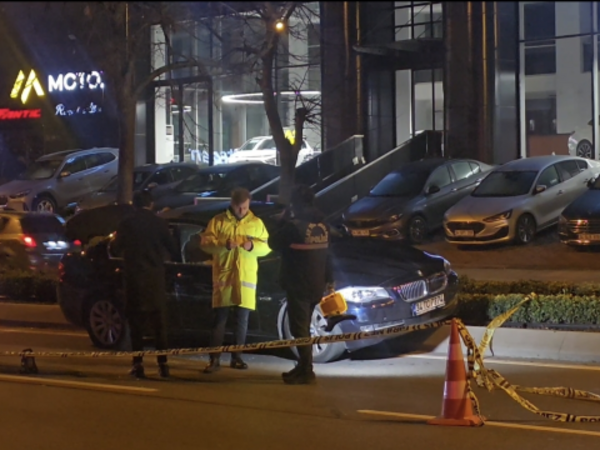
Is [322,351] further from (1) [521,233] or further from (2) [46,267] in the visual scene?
(1) [521,233]

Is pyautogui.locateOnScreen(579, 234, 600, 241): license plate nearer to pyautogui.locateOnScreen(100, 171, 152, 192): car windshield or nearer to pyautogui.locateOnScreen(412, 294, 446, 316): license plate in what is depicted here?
pyautogui.locateOnScreen(412, 294, 446, 316): license plate

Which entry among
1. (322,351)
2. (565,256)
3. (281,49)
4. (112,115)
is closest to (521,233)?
(565,256)

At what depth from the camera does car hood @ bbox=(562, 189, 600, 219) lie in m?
18.5

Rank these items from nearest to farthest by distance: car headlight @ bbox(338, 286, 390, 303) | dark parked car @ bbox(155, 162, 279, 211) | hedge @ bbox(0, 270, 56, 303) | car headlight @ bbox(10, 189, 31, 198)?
1. car headlight @ bbox(338, 286, 390, 303)
2. hedge @ bbox(0, 270, 56, 303)
3. dark parked car @ bbox(155, 162, 279, 211)
4. car headlight @ bbox(10, 189, 31, 198)

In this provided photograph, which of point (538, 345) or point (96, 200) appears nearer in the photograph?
point (538, 345)

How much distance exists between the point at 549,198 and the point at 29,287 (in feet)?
35.0

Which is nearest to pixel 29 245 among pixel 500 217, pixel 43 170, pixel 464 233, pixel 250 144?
pixel 464 233

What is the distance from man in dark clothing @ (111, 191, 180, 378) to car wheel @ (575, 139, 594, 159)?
1883 cm

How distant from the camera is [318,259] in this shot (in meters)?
9.25

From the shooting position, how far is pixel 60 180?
2883cm

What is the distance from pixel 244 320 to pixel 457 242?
1135 cm

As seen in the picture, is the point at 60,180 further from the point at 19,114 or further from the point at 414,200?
the point at 19,114

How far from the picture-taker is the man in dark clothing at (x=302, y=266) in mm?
9172

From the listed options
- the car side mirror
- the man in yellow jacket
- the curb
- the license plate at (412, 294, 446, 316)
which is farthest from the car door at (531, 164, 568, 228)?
the man in yellow jacket
